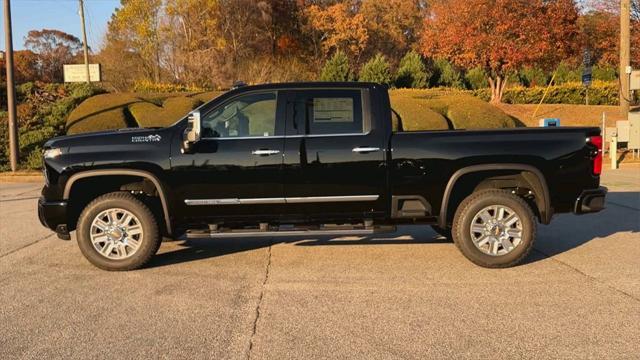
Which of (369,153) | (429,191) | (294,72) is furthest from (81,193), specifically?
(294,72)

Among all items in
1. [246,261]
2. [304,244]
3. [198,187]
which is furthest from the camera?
[304,244]

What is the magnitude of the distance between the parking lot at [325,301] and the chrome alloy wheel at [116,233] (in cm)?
25

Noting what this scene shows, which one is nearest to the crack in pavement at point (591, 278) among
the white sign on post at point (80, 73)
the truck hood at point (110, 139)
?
A: the truck hood at point (110, 139)

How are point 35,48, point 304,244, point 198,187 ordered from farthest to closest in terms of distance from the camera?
point 35,48 < point 304,244 < point 198,187

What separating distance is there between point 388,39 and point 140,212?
139 feet

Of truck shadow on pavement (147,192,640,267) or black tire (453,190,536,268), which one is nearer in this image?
black tire (453,190,536,268)

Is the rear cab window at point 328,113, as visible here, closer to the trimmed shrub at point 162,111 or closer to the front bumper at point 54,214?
the front bumper at point 54,214

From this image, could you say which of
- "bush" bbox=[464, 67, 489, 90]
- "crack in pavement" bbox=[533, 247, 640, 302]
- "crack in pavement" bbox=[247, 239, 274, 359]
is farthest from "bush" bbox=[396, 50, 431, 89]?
"crack in pavement" bbox=[247, 239, 274, 359]

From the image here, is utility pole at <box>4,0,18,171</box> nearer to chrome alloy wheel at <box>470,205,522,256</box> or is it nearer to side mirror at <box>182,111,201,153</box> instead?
side mirror at <box>182,111,201,153</box>

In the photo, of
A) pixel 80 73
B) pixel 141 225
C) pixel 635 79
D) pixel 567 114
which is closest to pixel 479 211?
pixel 141 225

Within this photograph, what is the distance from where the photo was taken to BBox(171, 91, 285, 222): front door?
5.77 metres

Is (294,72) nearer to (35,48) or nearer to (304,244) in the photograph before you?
(304,244)

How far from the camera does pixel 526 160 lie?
5.83 m

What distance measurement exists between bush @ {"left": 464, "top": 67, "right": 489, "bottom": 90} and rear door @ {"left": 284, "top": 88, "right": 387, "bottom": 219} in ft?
99.9
